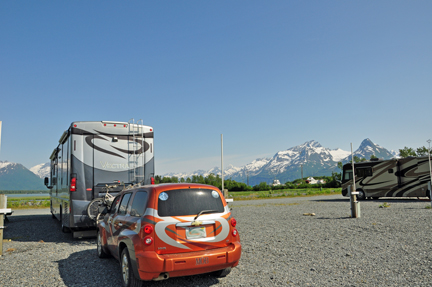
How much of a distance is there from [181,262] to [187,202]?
35.8 inches

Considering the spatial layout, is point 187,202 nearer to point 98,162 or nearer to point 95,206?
point 95,206

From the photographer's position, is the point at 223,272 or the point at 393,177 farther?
the point at 393,177

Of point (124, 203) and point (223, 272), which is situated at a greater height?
point (124, 203)

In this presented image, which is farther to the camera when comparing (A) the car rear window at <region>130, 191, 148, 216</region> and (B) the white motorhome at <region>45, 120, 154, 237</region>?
(B) the white motorhome at <region>45, 120, 154, 237</region>

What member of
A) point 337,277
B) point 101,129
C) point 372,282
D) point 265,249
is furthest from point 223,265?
point 101,129

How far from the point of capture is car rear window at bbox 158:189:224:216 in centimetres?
499

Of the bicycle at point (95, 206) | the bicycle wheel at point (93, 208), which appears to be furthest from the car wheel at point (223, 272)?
the bicycle wheel at point (93, 208)

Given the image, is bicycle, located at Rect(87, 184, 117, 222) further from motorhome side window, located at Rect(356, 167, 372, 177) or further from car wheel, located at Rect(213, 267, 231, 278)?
motorhome side window, located at Rect(356, 167, 372, 177)

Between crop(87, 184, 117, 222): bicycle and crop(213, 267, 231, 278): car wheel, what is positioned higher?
crop(87, 184, 117, 222): bicycle

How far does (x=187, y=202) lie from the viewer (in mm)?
5148

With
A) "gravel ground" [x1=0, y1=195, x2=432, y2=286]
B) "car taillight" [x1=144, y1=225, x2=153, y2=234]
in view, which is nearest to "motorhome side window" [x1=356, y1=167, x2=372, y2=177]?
"gravel ground" [x1=0, y1=195, x2=432, y2=286]

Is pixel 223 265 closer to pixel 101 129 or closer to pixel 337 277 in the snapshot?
pixel 337 277

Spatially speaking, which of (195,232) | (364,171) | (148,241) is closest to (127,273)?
(148,241)

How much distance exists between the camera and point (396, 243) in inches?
319
